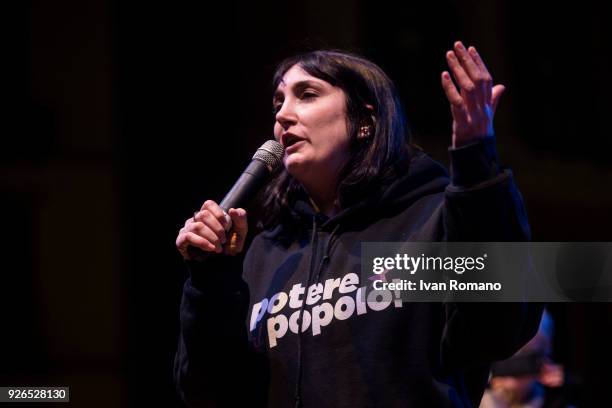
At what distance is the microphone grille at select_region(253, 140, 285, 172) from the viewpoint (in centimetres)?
194

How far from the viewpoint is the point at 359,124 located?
2.12 meters

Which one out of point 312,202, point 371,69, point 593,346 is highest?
point 371,69

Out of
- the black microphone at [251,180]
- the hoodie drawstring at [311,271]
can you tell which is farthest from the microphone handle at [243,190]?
the hoodie drawstring at [311,271]

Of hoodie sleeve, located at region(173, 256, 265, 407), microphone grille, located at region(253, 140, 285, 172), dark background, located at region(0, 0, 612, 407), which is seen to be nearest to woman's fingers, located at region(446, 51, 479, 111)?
microphone grille, located at region(253, 140, 285, 172)

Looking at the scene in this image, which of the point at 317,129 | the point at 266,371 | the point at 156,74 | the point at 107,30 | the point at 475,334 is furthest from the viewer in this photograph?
the point at 107,30

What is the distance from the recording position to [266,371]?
1900mm

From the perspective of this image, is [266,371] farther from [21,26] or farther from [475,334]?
[21,26]

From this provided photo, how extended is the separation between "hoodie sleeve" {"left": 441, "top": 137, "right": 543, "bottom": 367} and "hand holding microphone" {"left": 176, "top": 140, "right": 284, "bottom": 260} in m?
0.46

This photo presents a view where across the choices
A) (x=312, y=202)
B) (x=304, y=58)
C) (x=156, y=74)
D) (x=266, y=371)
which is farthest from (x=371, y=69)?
(x=156, y=74)

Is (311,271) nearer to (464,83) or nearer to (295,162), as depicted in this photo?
(295,162)

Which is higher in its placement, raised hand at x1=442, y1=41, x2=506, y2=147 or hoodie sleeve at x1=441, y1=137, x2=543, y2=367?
raised hand at x1=442, y1=41, x2=506, y2=147

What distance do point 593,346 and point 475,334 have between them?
7.15m

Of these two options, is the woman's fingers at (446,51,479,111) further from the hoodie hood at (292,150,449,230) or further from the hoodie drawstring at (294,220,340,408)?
the hoodie drawstring at (294,220,340,408)

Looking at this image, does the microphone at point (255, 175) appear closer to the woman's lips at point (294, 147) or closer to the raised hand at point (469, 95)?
the woman's lips at point (294, 147)
